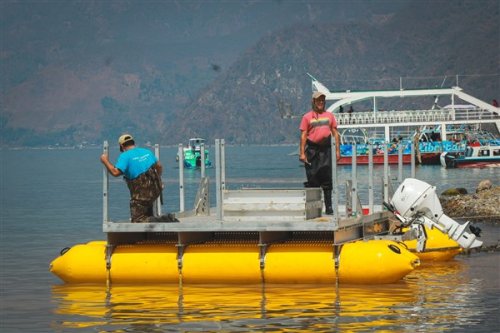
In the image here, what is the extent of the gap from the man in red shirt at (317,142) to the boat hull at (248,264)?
1775 mm

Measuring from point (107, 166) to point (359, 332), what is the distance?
6.06 m

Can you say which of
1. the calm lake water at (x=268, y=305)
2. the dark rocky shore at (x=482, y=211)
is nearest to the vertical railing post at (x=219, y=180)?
the calm lake water at (x=268, y=305)

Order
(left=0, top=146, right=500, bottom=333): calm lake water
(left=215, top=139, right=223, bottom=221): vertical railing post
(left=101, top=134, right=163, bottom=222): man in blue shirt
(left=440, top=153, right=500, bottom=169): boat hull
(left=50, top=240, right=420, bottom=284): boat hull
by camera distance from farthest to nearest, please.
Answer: (left=440, top=153, right=500, bottom=169): boat hull
(left=101, top=134, right=163, bottom=222): man in blue shirt
(left=215, top=139, right=223, bottom=221): vertical railing post
(left=50, top=240, right=420, bottom=284): boat hull
(left=0, top=146, right=500, bottom=333): calm lake water

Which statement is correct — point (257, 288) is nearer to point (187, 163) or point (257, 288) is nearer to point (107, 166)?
point (107, 166)

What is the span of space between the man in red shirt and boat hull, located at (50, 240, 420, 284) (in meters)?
1.77

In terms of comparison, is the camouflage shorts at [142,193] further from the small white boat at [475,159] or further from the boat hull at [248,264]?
the small white boat at [475,159]

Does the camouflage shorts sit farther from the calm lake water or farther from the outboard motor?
the outboard motor

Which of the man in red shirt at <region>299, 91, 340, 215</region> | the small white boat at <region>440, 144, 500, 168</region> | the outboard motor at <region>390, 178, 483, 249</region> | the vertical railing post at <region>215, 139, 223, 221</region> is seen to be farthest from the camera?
the small white boat at <region>440, 144, 500, 168</region>

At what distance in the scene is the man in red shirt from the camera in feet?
84.3

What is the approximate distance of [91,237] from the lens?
42656 mm

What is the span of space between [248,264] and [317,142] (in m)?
Result: 2.70

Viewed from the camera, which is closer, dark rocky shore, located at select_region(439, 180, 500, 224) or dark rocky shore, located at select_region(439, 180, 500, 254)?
dark rocky shore, located at select_region(439, 180, 500, 254)

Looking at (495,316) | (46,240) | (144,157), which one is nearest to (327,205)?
(144,157)

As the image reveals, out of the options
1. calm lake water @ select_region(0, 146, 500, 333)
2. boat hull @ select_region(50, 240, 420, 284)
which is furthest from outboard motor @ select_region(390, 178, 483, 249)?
boat hull @ select_region(50, 240, 420, 284)
